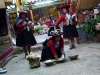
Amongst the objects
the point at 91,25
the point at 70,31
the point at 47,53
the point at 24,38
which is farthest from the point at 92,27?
the point at 47,53

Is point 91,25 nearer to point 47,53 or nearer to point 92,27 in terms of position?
point 92,27

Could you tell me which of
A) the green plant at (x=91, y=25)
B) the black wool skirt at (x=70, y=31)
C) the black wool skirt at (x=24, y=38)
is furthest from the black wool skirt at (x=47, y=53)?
the green plant at (x=91, y=25)

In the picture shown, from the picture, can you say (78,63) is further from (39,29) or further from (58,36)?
(39,29)

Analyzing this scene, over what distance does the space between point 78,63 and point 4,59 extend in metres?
2.86

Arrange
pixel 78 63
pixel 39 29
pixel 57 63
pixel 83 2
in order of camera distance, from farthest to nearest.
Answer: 1. pixel 39 29
2. pixel 83 2
3. pixel 57 63
4. pixel 78 63

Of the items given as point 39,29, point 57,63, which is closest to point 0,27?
point 57,63

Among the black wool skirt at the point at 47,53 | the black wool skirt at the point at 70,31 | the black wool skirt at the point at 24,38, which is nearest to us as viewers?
the black wool skirt at the point at 47,53

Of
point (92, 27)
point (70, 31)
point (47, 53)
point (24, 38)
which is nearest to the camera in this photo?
point (47, 53)

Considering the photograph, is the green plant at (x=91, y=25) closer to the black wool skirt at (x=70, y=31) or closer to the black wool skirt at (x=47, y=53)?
the black wool skirt at (x=70, y=31)

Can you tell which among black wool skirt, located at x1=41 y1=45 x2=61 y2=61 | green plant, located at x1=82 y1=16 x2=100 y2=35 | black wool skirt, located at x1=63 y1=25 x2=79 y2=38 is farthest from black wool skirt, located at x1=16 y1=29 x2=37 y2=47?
green plant, located at x1=82 y1=16 x2=100 y2=35

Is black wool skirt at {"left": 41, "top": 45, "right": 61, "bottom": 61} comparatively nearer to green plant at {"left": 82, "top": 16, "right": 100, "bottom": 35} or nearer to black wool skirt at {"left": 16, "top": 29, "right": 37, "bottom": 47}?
black wool skirt at {"left": 16, "top": 29, "right": 37, "bottom": 47}

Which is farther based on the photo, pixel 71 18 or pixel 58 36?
pixel 71 18

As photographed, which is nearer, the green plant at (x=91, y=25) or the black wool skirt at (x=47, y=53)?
the black wool skirt at (x=47, y=53)

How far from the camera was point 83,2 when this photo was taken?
11.4 m
